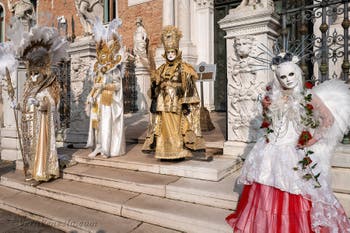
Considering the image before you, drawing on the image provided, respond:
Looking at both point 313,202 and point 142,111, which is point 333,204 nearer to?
point 313,202

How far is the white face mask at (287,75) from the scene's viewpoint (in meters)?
2.81

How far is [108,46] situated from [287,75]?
3666mm

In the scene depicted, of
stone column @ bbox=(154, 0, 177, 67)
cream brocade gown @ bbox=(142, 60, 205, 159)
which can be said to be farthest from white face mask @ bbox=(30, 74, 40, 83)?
stone column @ bbox=(154, 0, 177, 67)

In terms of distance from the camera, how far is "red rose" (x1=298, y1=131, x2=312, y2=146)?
2787mm

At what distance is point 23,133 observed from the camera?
4.99 metres

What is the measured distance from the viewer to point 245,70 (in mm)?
4586

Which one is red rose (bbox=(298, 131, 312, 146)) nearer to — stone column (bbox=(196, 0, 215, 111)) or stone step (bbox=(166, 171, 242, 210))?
stone step (bbox=(166, 171, 242, 210))

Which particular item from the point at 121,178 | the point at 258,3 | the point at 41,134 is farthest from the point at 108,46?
the point at 258,3

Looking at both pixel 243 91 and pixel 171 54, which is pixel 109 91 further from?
pixel 243 91

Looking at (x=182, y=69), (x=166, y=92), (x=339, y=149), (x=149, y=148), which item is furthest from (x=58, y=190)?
(x=339, y=149)

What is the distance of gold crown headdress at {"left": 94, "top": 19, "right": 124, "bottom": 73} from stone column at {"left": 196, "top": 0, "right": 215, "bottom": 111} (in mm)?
5885

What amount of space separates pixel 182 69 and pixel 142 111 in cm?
677

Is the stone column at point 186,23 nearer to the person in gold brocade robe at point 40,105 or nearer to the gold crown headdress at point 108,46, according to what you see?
the gold crown headdress at point 108,46

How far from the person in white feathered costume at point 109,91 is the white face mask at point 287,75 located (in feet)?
10.9
